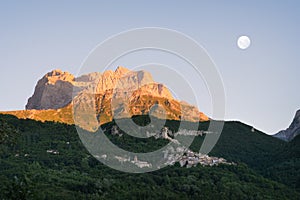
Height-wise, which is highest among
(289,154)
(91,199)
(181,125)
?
(181,125)

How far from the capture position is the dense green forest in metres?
116

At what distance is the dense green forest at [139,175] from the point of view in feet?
379

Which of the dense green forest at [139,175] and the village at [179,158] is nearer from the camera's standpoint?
the dense green forest at [139,175]

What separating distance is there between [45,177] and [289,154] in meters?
94.9

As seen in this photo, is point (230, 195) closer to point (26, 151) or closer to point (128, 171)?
point (128, 171)

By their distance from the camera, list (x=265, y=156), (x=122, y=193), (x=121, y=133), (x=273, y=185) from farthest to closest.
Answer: (x=265, y=156) → (x=121, y=133) → (x=273, y=185) → (x=122, y=193)

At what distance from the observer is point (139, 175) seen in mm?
131750

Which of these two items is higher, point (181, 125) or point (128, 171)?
point (181, 125)

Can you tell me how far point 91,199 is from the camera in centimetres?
10606

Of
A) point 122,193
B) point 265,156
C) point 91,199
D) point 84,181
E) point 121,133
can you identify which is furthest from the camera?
point 265,156

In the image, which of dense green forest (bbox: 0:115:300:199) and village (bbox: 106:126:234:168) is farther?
village (bbox: 106:126:234:168)

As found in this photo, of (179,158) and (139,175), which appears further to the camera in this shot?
(179,158)

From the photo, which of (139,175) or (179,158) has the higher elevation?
(179,158)

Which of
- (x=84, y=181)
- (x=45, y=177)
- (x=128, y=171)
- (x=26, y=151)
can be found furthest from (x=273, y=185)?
(x=26, y=151)
